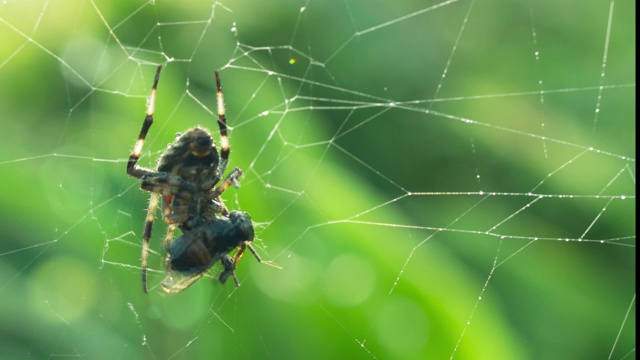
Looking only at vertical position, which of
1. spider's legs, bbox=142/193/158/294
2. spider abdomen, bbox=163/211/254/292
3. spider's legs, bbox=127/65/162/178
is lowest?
spider's legs, bbox=142/193/158/294

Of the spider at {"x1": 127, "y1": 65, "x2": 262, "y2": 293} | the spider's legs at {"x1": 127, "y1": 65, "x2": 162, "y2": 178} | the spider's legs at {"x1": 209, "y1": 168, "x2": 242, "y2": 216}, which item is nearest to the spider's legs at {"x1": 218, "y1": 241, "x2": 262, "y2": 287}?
the spider at {"x1": 127, "y1": 65, "x2": 262, "y2": 293}

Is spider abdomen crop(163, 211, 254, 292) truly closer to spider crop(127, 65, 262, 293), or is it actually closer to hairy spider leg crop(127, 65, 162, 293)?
spider crop(127, 65, 262, 293)

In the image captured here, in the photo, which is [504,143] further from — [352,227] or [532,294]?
[352,227]

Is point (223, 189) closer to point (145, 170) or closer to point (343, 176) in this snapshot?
point (145, 170)

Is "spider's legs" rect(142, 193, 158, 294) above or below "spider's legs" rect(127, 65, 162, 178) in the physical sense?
below

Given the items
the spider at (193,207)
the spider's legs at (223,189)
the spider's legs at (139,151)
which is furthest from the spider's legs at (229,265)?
the spider's legs at (139,151)

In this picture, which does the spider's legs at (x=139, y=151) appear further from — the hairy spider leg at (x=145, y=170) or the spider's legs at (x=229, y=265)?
the spider's legs at (x=229, y=265)

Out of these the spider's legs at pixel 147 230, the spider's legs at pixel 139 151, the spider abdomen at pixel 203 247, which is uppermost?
the spider's legs at pixel 139 151
